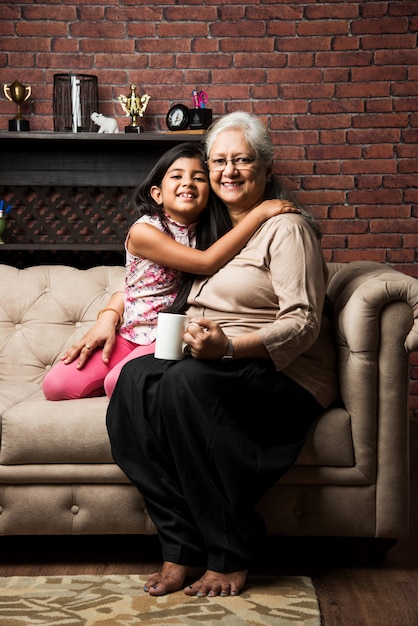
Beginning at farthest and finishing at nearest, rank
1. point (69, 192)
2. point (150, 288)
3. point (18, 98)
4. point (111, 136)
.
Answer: point (69, 192) → point (18, 98) → point (111, 136) → point (150, 288)

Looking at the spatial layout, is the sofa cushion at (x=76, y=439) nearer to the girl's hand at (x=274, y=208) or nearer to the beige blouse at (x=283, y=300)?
the beige blouse at (x=283, y=300)

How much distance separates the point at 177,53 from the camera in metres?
3.71

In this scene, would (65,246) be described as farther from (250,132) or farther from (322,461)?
(322,461)

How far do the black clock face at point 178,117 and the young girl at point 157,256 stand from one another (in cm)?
118

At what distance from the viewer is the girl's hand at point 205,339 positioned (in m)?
Result: 1.86

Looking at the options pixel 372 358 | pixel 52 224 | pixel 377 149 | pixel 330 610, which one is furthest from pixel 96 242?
pixel 330 610

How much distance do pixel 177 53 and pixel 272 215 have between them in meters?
1.88

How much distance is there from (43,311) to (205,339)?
1.16m

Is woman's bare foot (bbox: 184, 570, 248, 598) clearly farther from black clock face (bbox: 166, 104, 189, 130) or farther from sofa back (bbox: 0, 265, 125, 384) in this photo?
black clock face (bbox: 166, 104, 189, 130)

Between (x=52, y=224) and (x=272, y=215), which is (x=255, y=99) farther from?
(x=272, y=215)

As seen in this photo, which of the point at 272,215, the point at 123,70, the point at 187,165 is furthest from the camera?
the point at 123,70

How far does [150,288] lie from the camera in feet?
7.81

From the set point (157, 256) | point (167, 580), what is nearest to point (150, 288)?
point (157, 256)

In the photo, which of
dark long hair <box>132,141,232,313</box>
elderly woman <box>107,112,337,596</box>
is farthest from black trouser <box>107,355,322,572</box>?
dark long hair <box>132,141,232,313</box>
